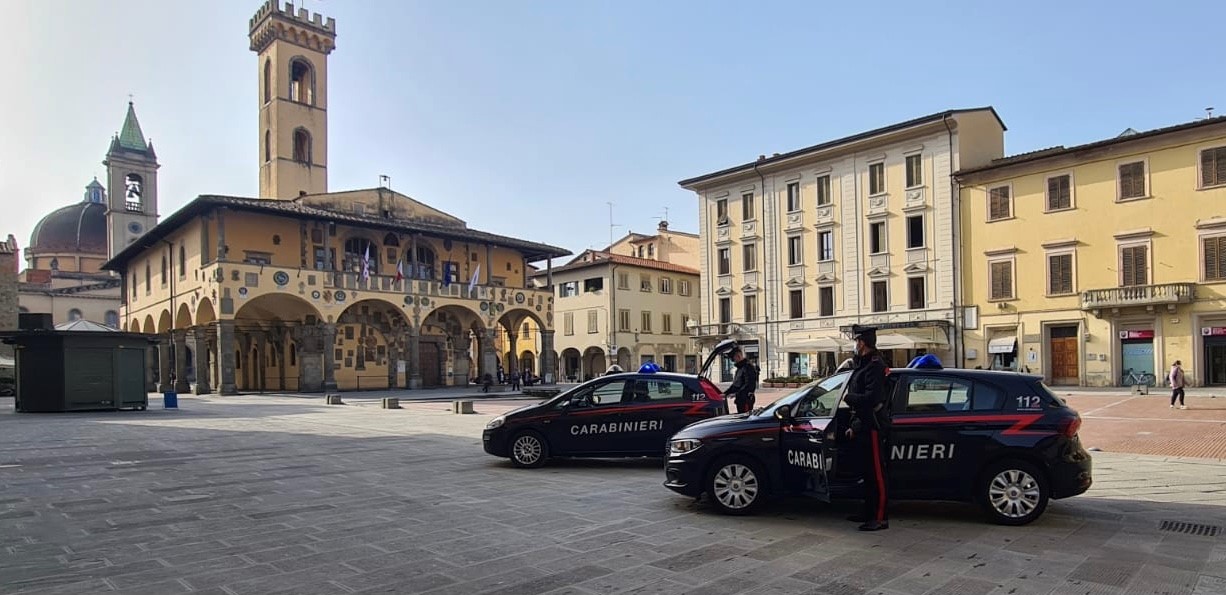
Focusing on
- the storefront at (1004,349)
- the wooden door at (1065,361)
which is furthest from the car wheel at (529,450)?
the wooden door at (1065,361)

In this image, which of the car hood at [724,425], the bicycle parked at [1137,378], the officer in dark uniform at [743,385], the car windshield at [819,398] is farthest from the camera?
the bicycle parked at [1137,378]

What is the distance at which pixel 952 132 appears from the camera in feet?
123

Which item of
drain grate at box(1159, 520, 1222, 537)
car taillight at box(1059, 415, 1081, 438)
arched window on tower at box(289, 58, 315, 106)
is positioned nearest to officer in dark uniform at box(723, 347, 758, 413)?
car taillight at box(1059, 415, 1081, 438)

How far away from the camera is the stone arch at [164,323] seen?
1704 inches

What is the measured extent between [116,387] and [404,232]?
20.6 metres

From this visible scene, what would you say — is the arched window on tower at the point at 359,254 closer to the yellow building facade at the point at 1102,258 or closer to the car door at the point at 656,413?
the yellow building facade at the point at 1102,258

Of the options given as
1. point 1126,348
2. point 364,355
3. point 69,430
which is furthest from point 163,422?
point 1126,348

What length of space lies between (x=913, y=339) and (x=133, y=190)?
7641 centimetres

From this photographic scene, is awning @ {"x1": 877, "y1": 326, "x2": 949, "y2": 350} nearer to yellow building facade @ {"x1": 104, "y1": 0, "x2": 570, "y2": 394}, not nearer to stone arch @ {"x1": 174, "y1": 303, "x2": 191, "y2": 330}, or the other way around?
yellow building facade @ {"x1": 104, "y1": 0, "x2": 570, "y2": 394}

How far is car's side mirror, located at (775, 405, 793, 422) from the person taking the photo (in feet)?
24.7

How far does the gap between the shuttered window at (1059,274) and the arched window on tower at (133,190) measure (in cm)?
7941

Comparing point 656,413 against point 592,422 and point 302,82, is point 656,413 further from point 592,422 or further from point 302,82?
point 302,82

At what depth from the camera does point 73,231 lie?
274ft

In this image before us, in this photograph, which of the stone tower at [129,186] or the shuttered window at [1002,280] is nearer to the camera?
the shuttered window at [1002,280]
